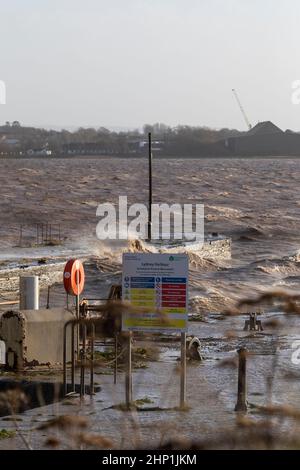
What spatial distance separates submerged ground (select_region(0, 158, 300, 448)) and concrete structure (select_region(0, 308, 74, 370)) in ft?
2.52

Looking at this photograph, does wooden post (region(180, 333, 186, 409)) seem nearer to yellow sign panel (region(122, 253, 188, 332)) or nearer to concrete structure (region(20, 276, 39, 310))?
yellow sign panel (region(122, 253, 188, 332))

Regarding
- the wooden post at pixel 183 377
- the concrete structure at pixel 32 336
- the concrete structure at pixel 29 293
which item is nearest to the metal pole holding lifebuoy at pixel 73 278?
the concrete structure at pixel 32 336

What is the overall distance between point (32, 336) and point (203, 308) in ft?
40.6

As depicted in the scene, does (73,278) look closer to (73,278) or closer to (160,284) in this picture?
(73,278)

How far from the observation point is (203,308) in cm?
2855

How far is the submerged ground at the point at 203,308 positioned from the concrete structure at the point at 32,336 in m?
0.77

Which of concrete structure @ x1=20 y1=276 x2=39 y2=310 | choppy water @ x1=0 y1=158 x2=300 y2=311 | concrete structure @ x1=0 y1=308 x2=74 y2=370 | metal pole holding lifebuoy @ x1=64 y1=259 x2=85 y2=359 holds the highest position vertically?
metal pole holding lifebuoy @ x1=64 y1=259 x2=85 y2=359

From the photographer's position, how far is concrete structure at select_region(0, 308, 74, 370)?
16.3 metres

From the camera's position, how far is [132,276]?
530 inches

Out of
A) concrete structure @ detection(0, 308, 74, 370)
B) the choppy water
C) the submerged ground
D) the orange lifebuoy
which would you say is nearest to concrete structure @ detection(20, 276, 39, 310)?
concrete structure @ detection(0, 308, 74, 370)

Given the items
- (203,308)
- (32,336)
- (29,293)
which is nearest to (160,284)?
(32,336)

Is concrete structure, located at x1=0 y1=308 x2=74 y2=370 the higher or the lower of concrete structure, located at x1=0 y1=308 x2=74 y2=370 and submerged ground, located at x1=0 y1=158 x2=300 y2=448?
the higher

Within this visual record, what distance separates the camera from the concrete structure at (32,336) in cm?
1633

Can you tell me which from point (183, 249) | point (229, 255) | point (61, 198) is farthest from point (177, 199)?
point (183, 249)
